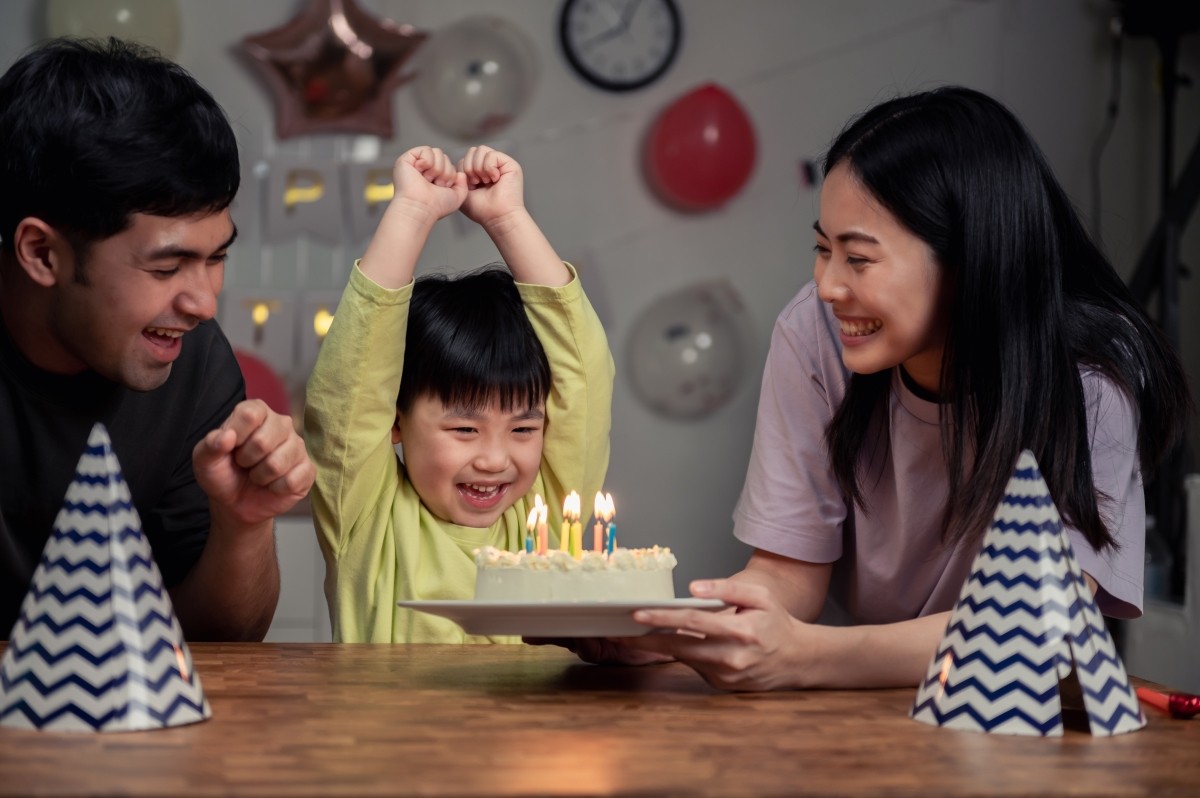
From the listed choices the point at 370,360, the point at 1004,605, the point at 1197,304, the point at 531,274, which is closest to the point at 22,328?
the point at 370,360

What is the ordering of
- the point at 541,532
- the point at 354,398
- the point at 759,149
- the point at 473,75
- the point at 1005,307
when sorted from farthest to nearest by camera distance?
the point at 759,149 → the point at 473,75 → the point at 354,398 → the point at 1005,307 → the point at 541,532

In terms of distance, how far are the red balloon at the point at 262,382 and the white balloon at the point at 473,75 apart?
96 cm

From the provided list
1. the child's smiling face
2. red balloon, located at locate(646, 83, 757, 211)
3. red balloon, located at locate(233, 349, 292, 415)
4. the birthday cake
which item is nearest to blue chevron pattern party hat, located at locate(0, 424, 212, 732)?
the birthday cake

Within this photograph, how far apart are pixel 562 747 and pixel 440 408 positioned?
914mm

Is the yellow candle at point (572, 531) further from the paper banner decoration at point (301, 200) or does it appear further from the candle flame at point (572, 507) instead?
the paper banner decoration at point (301, 200)

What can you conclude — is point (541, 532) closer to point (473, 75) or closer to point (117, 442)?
point (117, 442)

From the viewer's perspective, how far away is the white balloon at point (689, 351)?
4.04 meters

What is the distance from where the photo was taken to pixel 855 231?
147cm

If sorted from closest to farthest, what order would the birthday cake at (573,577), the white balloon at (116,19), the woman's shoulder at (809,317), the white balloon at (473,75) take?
the birthday cake at (573,577) < the woman's shoulder at (809,317) < the white balloon at (116,19) < the white balloon at (473,75)

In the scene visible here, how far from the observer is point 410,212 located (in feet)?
5.63

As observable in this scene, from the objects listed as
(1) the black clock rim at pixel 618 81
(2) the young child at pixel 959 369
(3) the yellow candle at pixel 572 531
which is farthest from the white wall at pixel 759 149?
(3) the yellow candle at pixel 572 531

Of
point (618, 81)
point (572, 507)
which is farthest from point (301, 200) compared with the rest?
point (572, 507)

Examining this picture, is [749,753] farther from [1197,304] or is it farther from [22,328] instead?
[1197,304]

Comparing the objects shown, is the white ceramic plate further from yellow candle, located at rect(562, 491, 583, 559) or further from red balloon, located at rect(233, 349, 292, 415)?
red balloon, located at rect(233, 349, 292, 415)
